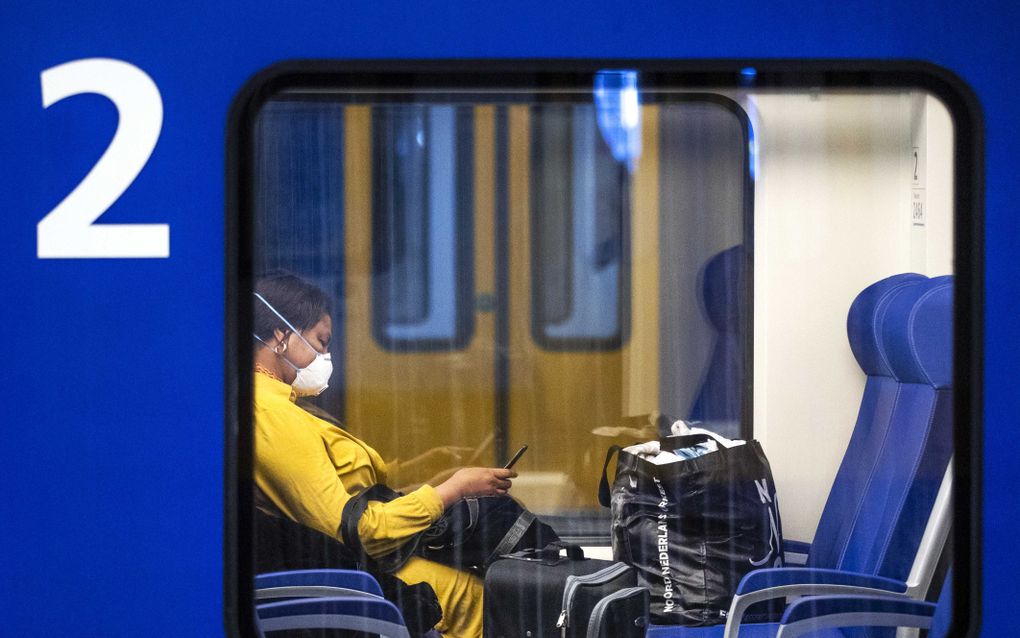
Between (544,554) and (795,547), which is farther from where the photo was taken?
(795,547)

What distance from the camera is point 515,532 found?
2.10 metres

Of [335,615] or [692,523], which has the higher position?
[692,523]

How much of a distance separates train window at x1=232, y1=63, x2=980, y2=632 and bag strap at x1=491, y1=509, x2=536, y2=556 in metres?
0.03

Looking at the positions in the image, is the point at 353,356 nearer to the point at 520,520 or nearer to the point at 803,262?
the point at 520,520

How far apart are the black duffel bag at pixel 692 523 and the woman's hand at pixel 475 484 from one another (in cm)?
21

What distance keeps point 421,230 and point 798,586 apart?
0.96 m

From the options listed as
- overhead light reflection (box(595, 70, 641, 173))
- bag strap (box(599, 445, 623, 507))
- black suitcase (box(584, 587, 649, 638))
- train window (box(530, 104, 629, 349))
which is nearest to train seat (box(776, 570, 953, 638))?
black suitcase (box(584, 587, 649, 638))

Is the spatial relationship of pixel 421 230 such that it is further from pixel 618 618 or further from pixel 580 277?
pixel 618 618

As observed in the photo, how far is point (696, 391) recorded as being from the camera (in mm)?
2145

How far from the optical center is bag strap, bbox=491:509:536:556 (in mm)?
2100

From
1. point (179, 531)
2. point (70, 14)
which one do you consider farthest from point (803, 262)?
point (70, 14)

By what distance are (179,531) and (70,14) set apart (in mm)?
852

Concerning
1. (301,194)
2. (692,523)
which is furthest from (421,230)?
(692,523)

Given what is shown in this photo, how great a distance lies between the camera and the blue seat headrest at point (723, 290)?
212 cm
